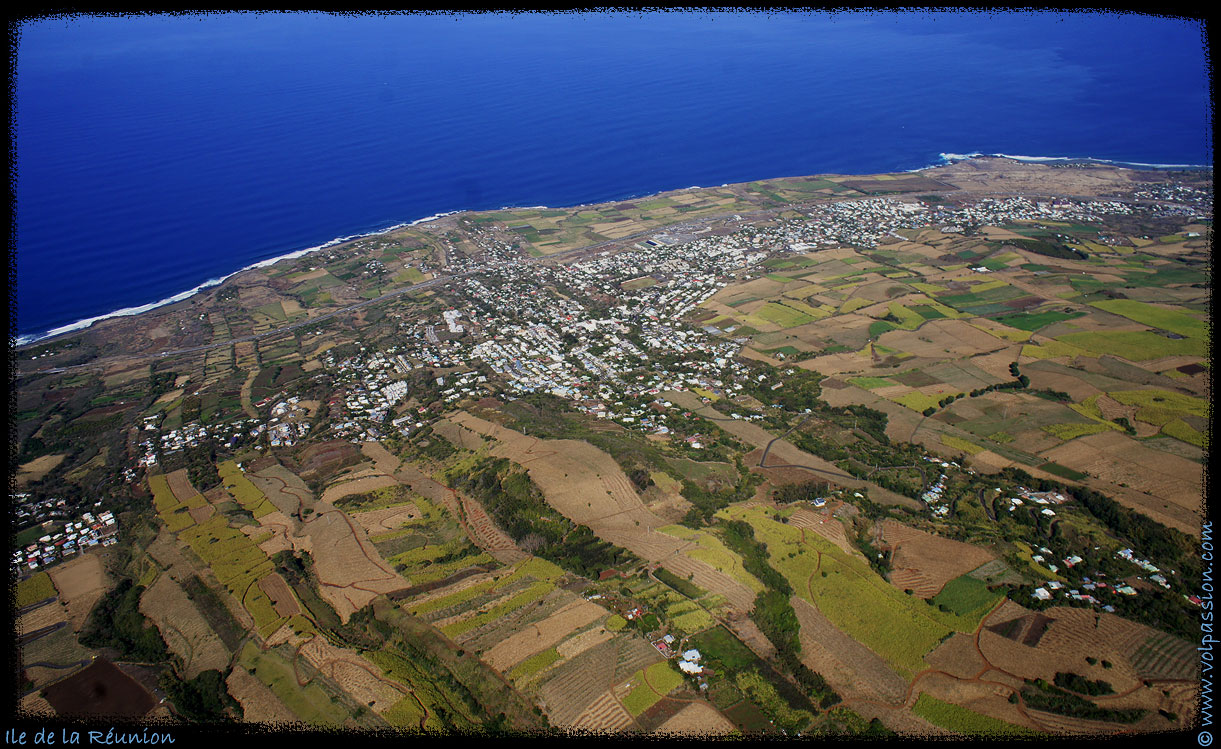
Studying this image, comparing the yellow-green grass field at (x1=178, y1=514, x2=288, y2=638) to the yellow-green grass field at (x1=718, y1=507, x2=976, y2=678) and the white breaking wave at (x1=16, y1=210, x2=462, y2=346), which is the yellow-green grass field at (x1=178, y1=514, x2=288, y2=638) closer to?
the yellow-green grass field at (x1=718, y1=507, x2=976, y2=678)

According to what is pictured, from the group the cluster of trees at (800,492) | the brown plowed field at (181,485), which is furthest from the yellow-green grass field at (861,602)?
the brown plowed field at (181,485)

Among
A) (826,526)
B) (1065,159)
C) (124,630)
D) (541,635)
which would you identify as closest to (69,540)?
(124,630)

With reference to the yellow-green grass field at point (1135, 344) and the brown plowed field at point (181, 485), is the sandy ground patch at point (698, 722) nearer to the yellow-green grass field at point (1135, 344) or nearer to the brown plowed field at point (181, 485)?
the brown plowed field at point (181, 485)

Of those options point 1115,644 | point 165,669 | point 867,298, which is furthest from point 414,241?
point 1115,644

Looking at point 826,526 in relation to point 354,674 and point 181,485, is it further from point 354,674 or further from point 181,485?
point 181,485

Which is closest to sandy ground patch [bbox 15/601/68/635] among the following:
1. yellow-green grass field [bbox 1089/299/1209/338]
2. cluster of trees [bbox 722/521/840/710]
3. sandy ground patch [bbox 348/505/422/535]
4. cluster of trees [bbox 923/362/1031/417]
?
sandy ground patch [bbox 348/505/422/535]

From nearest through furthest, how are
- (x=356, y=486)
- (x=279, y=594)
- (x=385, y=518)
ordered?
(x=279, y=594)
(x=385, y=518)
(x=356, y=486)
